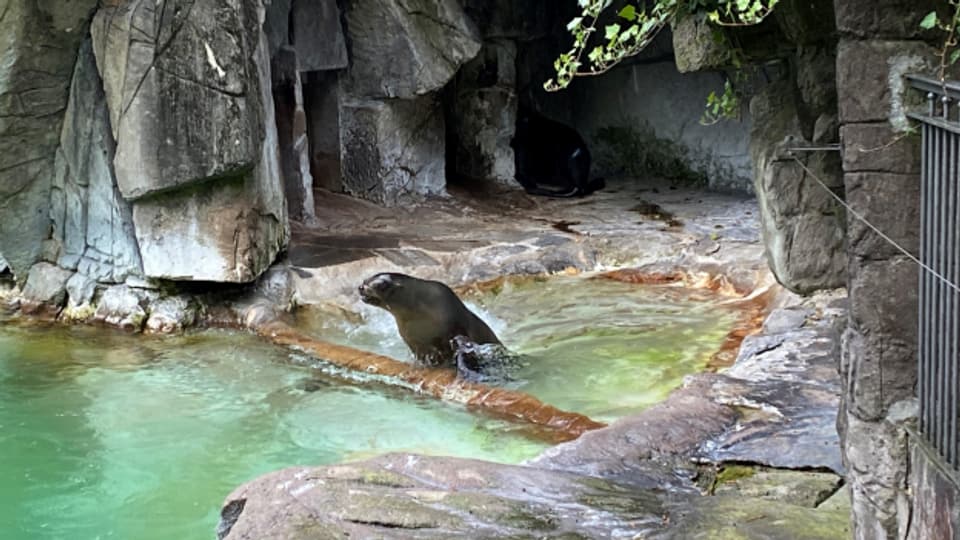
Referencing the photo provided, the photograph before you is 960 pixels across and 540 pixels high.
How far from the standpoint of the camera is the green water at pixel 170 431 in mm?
5594

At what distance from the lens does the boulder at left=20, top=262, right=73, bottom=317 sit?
30.9 feet

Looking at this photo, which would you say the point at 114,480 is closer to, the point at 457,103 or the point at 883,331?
the point at 883,331

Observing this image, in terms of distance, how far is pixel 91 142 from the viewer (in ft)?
30.0

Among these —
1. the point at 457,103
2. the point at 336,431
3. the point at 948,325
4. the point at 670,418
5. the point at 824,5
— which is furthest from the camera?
the point at 457,103

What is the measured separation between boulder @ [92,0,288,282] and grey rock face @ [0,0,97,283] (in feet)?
1.32

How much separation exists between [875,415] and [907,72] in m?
0.87

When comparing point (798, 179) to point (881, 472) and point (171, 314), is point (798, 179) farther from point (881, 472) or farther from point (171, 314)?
point (171, 314)

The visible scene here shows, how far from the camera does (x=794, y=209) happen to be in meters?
4.04

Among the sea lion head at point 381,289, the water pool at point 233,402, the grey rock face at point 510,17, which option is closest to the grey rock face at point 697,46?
the water pool at point 233,402

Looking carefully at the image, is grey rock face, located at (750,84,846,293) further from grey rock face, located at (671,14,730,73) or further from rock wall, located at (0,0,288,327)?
rock wall, located at (0,0,288,327)

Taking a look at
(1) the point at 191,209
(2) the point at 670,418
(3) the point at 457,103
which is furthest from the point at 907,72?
(3) the point at 457,103

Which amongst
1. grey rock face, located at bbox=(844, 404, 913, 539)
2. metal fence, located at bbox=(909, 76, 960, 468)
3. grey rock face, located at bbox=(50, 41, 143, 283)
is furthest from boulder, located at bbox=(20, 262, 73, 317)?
metal fence, located at bbox=(909, 76, 960, 468)

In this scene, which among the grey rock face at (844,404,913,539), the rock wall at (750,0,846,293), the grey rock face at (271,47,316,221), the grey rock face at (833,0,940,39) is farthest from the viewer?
the grey rock face at (271,47,316,221)

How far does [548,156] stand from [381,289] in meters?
7.64
